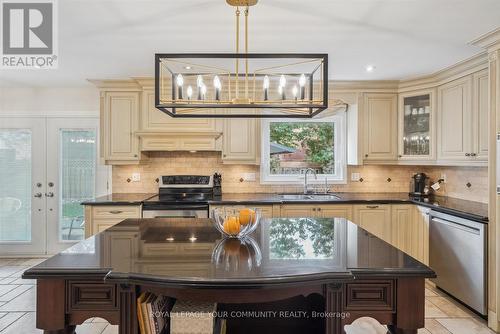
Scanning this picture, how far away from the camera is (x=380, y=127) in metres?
4.21

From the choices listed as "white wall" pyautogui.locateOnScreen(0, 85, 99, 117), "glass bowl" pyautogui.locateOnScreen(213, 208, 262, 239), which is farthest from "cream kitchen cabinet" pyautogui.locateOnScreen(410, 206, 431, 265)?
"white wall" pyautogui.locateOnScreen(0, 85, 99, 117)

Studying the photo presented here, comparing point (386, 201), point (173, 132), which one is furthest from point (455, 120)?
point (173, 132)

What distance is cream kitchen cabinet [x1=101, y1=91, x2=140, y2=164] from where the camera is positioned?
13.4 ft

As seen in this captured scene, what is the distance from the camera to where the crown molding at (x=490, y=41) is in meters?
2.60

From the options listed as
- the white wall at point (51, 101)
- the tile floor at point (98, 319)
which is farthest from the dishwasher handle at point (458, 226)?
the white wall at point (51, 101)

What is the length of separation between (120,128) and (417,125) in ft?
12.3

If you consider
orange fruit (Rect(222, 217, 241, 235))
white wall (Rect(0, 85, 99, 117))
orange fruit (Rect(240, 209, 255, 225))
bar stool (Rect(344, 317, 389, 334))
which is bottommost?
bar stool (Rect(344, 317, 389, 334))

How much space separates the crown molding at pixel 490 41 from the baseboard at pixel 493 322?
2.18 meters

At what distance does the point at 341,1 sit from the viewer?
216 centimetres

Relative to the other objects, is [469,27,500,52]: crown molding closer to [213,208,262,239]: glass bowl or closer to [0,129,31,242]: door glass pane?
[213,208,262,239]: glass bowl

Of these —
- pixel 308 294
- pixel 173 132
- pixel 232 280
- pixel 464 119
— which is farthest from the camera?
pixel 173 132

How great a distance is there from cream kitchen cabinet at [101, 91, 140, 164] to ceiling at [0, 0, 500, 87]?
1.71 feet

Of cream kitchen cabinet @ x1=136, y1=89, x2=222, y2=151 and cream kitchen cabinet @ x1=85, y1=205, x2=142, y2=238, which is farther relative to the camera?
cream kitchen cabinet @ x1=136, y1=89, x2=222, y2=151
